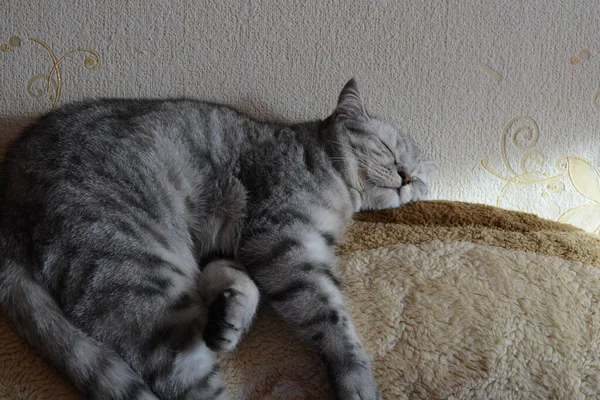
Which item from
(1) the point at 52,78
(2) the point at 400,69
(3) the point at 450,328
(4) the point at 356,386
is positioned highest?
(2) the point at 400,69

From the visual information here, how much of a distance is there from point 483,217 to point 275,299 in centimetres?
60

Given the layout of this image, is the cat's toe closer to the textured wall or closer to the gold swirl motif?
the textured wall

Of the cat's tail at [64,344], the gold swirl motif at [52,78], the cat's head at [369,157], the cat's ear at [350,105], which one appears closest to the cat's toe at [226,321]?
the cat's tail at [64,344]

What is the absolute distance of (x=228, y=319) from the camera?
0.95 m

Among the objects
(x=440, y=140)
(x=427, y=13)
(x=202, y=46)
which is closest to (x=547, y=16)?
(x=427, y=13)

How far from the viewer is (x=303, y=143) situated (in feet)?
4.40

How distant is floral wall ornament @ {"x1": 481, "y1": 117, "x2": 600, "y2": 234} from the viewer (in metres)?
1.56

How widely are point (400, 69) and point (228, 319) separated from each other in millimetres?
947

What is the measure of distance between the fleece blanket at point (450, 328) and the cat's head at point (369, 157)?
0.19m

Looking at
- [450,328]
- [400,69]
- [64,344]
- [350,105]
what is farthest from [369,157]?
[64,344]

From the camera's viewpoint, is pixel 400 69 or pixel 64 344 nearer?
pixel 64 344

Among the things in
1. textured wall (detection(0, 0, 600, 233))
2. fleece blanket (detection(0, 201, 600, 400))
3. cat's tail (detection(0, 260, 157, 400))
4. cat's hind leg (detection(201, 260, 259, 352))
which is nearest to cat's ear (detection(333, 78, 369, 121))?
textured wall (detection(0, 0, 600, 233))

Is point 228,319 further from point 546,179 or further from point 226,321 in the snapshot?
point 546,179

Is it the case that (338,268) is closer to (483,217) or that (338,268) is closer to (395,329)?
(395,329)
